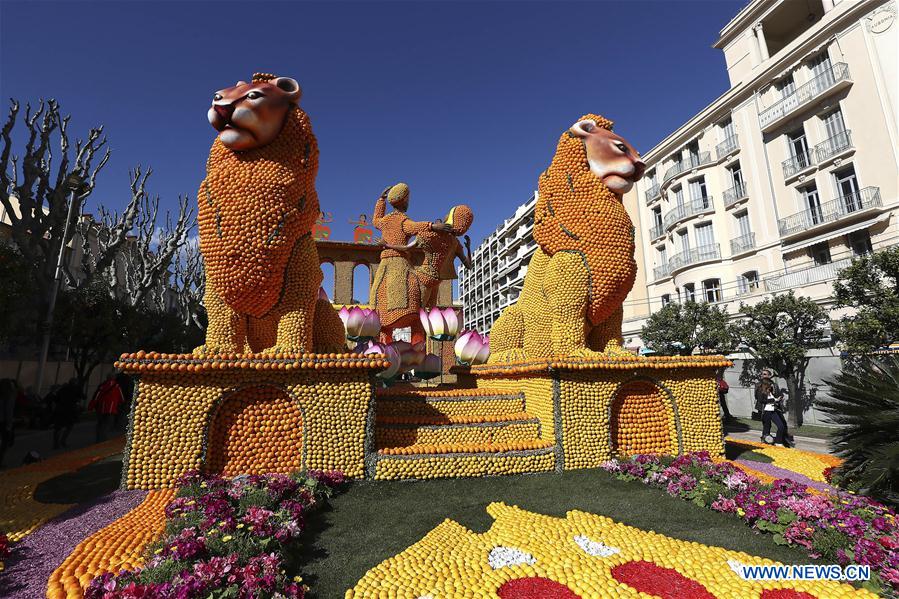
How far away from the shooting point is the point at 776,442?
9.21 meters

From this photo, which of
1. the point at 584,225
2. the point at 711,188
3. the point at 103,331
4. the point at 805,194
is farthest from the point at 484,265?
the point at 584,225

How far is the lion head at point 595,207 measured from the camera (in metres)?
6.66

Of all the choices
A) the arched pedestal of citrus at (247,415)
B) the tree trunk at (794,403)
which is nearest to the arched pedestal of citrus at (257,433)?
the arched pedestal of citrus at (247,415)

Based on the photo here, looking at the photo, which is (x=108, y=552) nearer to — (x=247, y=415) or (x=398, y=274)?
(x=247, y=415)

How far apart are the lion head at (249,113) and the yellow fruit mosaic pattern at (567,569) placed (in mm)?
5430

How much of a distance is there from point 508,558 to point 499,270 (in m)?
46.8

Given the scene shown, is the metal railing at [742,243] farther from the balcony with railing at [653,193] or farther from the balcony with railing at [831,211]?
the balcony with railing at [653,193]

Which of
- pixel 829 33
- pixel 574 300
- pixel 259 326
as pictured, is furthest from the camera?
pixel 829 33

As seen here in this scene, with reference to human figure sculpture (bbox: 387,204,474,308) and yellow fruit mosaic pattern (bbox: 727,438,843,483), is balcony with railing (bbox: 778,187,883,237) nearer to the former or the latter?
yellow fruit mosaic pattern (bbox: 727,438,843,483)

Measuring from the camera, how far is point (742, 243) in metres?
21.2

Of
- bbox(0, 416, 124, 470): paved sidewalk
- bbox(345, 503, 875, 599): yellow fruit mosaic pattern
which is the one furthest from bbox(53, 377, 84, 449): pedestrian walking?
bbox(345, 503, 875, 599): yellow fruit mosaic pattern

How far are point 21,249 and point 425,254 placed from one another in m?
13.0

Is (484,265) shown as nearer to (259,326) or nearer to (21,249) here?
(21,249)

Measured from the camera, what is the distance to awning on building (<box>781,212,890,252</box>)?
15.6m
